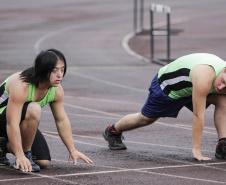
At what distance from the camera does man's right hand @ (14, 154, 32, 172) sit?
246 inches

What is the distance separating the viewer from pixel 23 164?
6.26 metres

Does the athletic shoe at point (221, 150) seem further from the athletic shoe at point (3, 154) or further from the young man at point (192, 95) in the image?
Answer: the athletic shoe at point (3, 154)

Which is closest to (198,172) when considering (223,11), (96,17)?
(96,17)

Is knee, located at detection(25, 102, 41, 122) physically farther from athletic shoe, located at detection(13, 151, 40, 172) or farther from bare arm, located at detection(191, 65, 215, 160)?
bare arm, located at detection(191, 65, 215, 160)

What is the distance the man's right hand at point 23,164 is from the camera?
20.5ft

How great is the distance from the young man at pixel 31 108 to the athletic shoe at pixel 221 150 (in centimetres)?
162

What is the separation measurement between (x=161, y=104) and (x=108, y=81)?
735 cm

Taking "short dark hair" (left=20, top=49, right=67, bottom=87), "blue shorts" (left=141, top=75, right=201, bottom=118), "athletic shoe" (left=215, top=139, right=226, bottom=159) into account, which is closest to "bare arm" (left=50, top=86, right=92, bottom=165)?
"short dark hair" (left=20, top=49, right=67, bottom=87)

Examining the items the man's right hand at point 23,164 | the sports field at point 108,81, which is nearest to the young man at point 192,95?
the sports field at point 108,81

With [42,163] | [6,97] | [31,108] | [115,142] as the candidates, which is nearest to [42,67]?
[31,108]

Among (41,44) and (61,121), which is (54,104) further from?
(41,44)

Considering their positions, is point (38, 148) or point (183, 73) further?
point (183, 73)

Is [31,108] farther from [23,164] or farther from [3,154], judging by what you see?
[3,154]

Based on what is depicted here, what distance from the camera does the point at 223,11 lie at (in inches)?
1323
